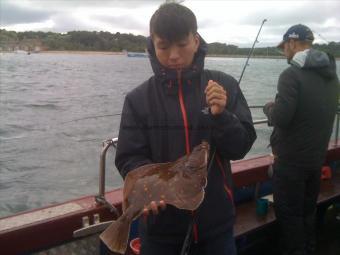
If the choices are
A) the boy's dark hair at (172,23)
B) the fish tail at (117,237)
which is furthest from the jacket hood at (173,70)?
the fish tail at (117,237)

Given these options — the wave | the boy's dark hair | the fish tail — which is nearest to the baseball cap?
the boy's dark hair

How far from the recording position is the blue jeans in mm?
2355

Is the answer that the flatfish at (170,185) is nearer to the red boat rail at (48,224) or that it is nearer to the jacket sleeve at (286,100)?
the red boat rail at (48,224)

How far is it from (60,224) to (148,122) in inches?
50.6

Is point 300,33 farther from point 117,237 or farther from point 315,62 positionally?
point 117,237

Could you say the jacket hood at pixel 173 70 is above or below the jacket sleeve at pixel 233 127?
above

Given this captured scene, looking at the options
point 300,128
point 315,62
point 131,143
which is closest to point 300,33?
point 315,62

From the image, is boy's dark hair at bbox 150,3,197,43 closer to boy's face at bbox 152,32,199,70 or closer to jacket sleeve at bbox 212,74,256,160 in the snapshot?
boy's face at bbox 152,32,199,70

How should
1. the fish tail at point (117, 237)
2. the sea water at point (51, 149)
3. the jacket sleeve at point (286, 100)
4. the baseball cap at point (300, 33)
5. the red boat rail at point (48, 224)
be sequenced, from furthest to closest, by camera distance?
the sea water at point (51, 149)
the baseball cap at point (300, 33)
the jacket sleeve at point (286, 100)
the red boat rail at point (48, 224)
the fish tail at point (117, 237)

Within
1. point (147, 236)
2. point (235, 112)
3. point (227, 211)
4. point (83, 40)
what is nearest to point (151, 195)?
point (147, 236)

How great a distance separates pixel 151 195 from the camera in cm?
218

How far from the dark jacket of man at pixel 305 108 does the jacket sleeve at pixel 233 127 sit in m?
Answer: 1.26

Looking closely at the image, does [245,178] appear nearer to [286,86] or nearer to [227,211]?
[286,86]

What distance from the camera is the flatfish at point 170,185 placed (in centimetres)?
213
